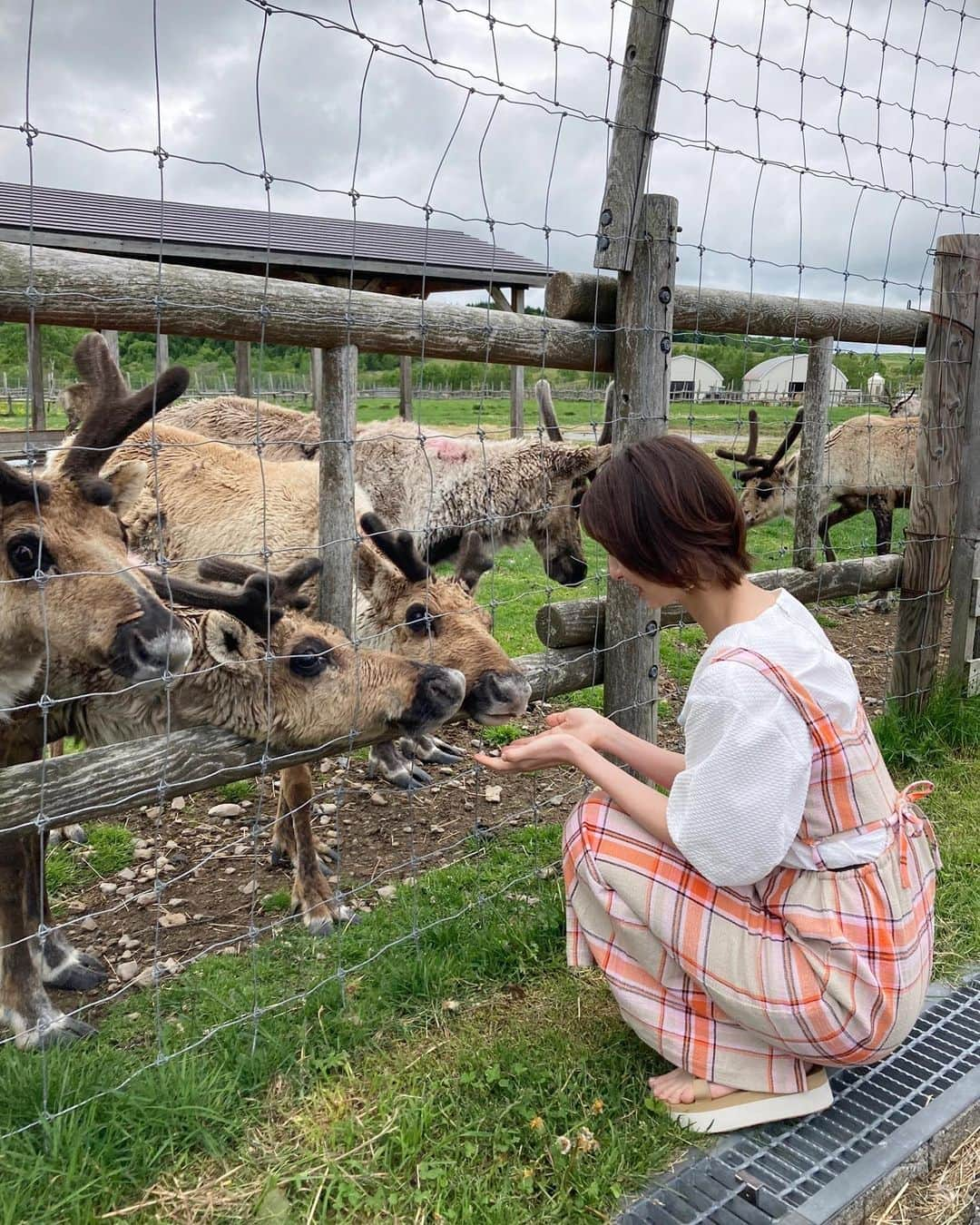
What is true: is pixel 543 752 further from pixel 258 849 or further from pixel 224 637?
pixel 258 849

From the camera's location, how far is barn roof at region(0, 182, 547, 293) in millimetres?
7879

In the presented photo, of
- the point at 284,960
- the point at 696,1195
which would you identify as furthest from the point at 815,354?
the point at 696,1195

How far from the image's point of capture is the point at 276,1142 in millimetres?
2664

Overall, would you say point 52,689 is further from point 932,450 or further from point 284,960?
point 932,450

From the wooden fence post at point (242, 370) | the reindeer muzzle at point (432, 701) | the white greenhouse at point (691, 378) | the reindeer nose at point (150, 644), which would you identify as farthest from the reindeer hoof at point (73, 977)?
the wooden fence post at point (242, 370)

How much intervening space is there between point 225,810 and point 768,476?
7.89 meters

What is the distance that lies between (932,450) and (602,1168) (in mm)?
4157

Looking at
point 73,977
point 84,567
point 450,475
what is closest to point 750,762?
point 84,567

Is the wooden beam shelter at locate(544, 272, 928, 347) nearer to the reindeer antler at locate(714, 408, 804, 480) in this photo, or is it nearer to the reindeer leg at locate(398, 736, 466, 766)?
the reindeer leg at locate(398, 736, 466, 766)

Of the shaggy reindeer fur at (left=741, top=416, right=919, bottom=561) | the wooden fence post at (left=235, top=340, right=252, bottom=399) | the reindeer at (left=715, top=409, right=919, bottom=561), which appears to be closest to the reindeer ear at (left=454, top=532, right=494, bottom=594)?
the reindeer at (left=715, top=409, right=919, bottom=561)

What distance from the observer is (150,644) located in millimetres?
3154

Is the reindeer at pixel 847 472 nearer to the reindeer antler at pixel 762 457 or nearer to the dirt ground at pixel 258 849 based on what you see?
the reindeer antler at pixel 762 457

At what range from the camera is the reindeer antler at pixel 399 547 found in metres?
4.19

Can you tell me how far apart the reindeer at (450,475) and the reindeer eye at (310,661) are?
2666mm
